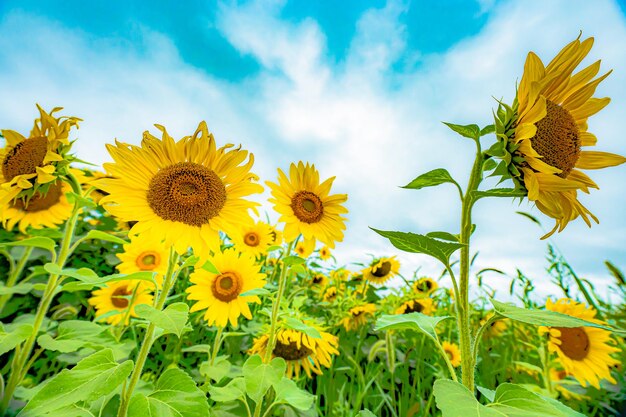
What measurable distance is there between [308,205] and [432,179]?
3.54 feet

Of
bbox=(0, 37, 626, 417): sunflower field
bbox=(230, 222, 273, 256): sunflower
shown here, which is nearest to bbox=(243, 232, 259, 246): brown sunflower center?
bbox=(230, 222, 273, 256): sunflower

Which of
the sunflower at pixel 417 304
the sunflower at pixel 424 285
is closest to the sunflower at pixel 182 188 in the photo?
the sunflower at pixel 417 304

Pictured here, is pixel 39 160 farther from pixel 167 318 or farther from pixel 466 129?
pixel 466 129

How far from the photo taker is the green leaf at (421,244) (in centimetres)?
84

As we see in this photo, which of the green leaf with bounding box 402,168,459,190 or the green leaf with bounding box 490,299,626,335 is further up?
the green leaf with bounding box 402,168,459,190

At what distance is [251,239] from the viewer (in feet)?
11.5

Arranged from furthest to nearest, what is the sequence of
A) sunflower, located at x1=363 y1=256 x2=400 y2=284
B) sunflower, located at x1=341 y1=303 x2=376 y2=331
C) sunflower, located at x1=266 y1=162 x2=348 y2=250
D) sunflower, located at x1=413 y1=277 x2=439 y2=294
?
sunflower, located at x1=363 y1=256 x2=400 y2=284 → sunflower, located at x1=413 y1=277 x2=439 y2=294 → sunflower, located at x1=341 y1=303 x2=376 y2=331 → sunflower, located at x1=266 y1=162 x2=348 y2=250

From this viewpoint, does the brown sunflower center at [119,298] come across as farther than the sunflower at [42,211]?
Yes

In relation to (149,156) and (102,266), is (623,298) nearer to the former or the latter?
(149,156)

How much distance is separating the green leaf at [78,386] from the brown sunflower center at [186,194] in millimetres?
537

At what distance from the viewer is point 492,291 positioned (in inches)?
123

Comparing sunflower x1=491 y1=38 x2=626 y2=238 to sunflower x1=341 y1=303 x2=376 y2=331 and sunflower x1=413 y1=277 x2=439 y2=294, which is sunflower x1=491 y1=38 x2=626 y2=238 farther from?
sunflower x1=413 y1=277 x2=439 y2=294

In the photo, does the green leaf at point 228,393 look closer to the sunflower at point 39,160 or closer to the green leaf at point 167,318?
the green leaf at point 167,318

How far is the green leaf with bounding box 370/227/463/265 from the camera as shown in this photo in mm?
837
